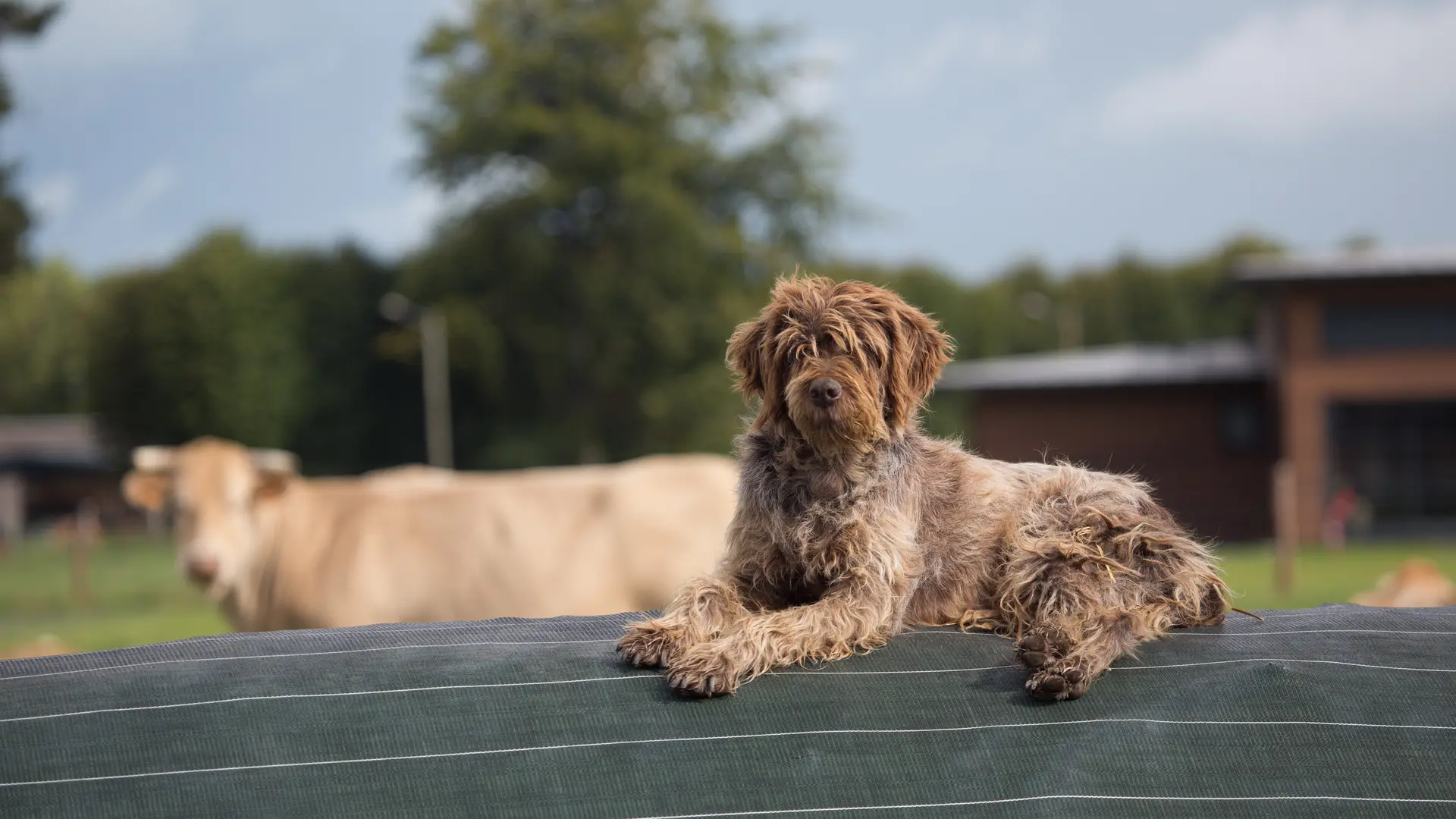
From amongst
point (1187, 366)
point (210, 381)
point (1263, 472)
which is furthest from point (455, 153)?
point (1263, 472)

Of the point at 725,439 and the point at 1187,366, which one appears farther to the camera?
the point at 725,439

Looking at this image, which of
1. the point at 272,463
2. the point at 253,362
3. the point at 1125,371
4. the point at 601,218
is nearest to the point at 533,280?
the point at 601,218

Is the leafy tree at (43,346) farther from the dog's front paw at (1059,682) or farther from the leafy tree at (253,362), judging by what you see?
the dog's front paw at (1059,682)

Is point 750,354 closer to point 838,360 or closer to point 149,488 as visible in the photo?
point 838,360

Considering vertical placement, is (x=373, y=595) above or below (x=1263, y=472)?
above

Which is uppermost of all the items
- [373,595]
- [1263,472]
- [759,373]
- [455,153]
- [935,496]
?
[455,153]

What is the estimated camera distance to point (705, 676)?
11.8ft

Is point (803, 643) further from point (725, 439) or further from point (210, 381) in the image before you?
point (210, 381)

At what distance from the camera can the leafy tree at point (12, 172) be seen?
77.7 feet

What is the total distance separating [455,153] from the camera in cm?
5209

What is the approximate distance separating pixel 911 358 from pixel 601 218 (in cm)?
4854

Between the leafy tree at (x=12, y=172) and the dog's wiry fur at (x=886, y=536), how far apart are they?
23.6 meters

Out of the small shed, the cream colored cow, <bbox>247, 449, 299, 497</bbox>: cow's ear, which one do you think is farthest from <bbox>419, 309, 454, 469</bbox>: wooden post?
<bbox>247, 449, 299, 497</bbox>: cow's ear

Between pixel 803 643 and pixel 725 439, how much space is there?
46261mm
